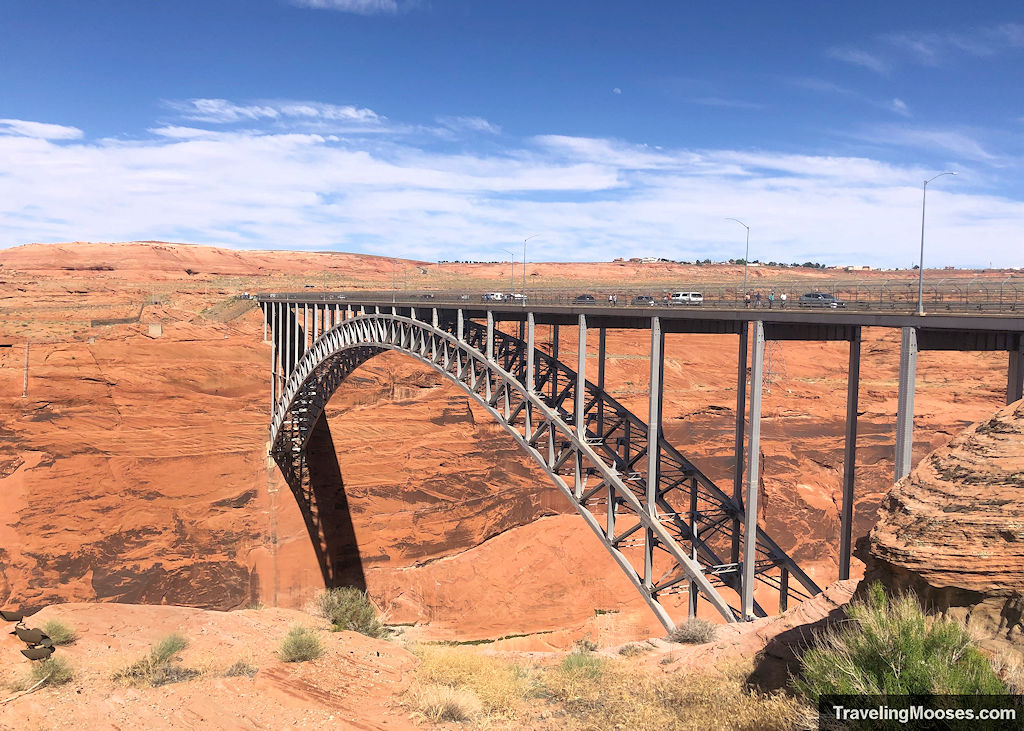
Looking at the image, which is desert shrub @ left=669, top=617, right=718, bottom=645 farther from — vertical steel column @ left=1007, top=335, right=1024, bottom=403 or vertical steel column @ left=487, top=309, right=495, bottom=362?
vertical steel column @ left=487, top=309, right=495, bottom=362

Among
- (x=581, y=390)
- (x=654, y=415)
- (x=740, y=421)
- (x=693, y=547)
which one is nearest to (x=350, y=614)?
(x=581, y=390)

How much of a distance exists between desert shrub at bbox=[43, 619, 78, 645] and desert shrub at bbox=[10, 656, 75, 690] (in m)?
1.94

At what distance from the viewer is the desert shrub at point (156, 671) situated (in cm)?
1273

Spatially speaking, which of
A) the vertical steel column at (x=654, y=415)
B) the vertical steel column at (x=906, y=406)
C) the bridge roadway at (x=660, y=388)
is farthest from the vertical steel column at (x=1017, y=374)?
the vertical steel column at (x=654, y=415)

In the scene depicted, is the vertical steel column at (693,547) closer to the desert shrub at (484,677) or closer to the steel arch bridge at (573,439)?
the steel arch bridge at (573,439)

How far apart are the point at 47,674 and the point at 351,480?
25877 millimetres

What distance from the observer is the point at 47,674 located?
1215 cm

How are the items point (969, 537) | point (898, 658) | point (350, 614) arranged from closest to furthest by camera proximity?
point (898, 658) → point (969, 537) → point (350, 614)

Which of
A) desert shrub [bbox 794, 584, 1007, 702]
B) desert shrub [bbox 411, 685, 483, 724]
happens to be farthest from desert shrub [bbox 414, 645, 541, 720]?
desert shrub [bbox 794, 584, 1007, 702]

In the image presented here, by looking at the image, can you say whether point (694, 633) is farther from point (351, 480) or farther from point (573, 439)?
point (351, 480)

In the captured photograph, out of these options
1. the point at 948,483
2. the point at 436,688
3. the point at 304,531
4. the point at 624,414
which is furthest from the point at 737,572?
the point at 304,531

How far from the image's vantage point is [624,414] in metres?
20.1

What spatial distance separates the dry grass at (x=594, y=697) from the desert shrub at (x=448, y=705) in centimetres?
2

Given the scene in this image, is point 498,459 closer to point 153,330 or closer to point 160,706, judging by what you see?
point 153,330
